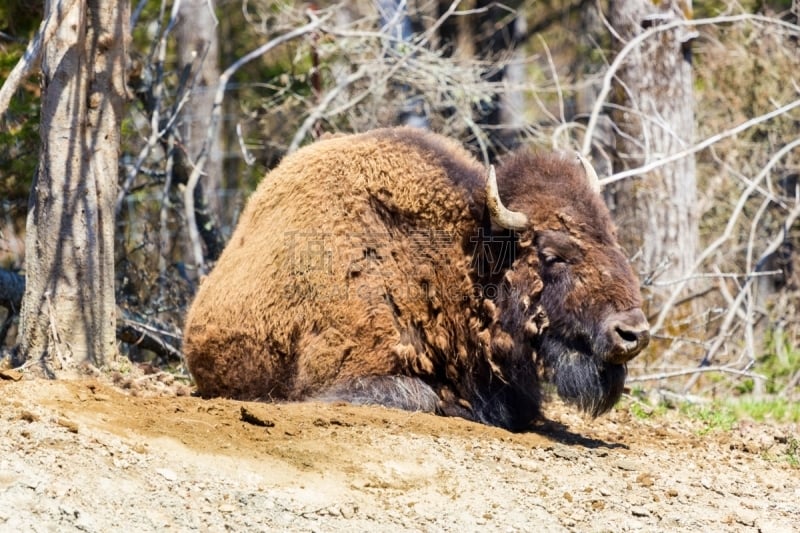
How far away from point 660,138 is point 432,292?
Answer: 14.8 feet

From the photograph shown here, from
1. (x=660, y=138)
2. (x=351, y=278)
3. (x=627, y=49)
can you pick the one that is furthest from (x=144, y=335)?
(x=660, y=138)

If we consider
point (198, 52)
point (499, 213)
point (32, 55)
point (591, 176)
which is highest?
point (198, 52)

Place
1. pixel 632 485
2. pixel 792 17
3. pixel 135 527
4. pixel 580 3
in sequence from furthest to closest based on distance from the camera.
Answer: pixel 580 3 < pixel 792 17 < pixel 632 485 < pixel 135 527

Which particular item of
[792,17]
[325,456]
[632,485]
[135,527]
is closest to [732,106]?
[792,17]

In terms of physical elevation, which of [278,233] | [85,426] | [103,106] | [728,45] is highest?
[728,45]

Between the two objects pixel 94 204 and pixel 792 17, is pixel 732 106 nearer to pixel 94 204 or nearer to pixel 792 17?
pixel 792 17

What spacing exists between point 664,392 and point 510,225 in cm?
280

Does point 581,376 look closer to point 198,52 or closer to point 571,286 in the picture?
point 571,286

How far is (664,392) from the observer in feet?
26.1

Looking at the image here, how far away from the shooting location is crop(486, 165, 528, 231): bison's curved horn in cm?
585

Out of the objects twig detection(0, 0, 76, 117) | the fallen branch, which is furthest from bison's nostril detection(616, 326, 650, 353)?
the fallen branch

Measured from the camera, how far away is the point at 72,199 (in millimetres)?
6086

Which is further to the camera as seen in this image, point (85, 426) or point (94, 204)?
point (94, 204)

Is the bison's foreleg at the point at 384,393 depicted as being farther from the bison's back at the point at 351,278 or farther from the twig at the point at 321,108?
the twig at the point at 321,108
